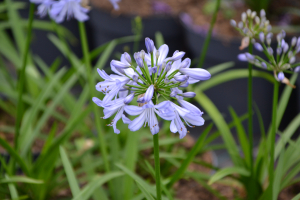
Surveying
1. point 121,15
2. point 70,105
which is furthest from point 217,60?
point 70,105

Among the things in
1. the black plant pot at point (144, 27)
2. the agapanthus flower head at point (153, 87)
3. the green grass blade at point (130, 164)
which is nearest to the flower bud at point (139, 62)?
the agapanthus flower head at point (153, 87)

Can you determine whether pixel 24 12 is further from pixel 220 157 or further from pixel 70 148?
pixel 220 157

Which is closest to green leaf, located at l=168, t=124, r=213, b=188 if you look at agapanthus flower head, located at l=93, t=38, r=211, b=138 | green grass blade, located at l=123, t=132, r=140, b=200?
green grass blade, located at l=123, t=132, r=140, b=200

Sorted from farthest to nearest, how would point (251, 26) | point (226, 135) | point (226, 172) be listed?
point (226, 135) < point (226, 172) < point (251, 26)

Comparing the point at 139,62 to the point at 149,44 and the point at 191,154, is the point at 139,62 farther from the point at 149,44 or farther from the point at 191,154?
the point at 191,154

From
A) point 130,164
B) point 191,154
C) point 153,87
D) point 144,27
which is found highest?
point 144,27

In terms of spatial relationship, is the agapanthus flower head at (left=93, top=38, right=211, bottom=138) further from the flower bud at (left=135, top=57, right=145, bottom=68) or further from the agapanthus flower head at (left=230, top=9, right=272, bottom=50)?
the agapanthus flower head at (left=230, top=9, right=272, bottom=50)

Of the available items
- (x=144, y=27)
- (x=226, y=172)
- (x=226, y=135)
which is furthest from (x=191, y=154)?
(x=144, y=27)
